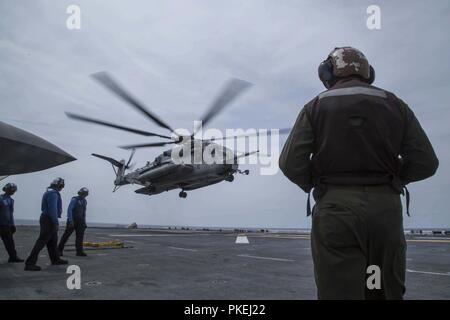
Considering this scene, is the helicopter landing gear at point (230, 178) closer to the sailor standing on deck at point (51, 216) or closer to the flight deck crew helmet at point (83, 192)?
the flight deck crew helmet at point (83, 192)

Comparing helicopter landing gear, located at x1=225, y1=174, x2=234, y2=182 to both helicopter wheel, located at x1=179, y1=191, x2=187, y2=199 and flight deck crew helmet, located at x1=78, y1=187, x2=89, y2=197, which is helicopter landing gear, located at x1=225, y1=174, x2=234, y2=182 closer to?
helicopter wheel, located at x1=179, y1=191, x2=187, y2=199

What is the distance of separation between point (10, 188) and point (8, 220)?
0.96 m

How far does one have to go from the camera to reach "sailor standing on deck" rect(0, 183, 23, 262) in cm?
921

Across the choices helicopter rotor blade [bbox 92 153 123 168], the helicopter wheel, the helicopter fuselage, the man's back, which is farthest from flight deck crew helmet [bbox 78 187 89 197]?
helicopter rotor blade [bbox 92 153 123 168]

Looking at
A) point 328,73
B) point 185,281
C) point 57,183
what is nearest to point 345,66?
point 328,73

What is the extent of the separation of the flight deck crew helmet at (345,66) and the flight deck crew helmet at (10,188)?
33.3 feet

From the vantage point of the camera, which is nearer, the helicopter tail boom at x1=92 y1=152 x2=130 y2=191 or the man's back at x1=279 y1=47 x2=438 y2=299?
the man's back at x1=279 y1=47 x2=438 y2=299

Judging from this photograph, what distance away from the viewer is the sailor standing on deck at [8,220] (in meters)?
9.21

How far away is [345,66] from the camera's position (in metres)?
2.89

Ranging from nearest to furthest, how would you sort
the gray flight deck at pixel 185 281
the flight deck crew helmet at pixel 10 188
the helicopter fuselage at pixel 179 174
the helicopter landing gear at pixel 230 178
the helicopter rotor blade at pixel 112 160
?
the gray flight deck at pixel 185 281
the flight deck crew helmet at pixel 10 188
the helicopter fuselage at pixel 179 174
the helicopter landing gear at pixel 230 178
the helicopter rotor blade at pixel 112 160

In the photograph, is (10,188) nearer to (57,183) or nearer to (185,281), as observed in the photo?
(57,183)

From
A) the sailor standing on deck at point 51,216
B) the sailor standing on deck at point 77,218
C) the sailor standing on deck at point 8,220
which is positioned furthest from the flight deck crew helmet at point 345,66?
the sailor standing on deck at point 77,218

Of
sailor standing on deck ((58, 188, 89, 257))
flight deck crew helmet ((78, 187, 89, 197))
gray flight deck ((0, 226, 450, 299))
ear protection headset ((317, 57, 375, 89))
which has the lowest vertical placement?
gray flight deck ((0, 226, 450, 299))

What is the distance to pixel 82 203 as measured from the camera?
11328mm
